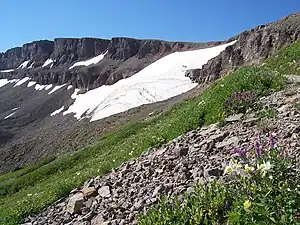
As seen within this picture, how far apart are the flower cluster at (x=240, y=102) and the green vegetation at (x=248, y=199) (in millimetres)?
4850

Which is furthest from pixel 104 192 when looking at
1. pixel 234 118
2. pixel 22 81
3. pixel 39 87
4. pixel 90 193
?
pixel 22 81

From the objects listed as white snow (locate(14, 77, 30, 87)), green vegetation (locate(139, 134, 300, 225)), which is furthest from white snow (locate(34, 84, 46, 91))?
green vegetation (locate(139, 134, 300, 225))

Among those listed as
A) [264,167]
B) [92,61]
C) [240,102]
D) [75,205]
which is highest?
[92,61]

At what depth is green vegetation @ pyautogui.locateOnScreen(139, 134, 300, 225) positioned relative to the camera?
475 cm

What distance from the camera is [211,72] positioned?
7069 cm

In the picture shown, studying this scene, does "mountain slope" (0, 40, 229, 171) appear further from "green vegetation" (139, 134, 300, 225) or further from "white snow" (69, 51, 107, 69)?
"green vegetation" (139, 134, 300, 225)

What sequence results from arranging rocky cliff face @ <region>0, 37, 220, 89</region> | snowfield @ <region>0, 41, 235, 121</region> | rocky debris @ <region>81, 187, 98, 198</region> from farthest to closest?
rocky cliff face @ <region>0, 37, 220, 89</region> → snowfield @ <region>0, 41, 235, 121</region> → rocky debris @ <region>81, 187, 98, 198</region>

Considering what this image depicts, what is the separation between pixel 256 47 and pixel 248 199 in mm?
58556

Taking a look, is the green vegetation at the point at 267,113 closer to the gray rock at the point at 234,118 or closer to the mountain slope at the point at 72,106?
the gray rock at the point at 234,118

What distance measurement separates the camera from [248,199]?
5266 millimetres

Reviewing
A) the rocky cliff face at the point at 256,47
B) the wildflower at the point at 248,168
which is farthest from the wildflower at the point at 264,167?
the rocky cliff face at the point at 256,47

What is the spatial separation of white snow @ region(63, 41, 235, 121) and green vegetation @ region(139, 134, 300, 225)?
70309mm

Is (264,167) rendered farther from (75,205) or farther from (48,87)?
(48,87)

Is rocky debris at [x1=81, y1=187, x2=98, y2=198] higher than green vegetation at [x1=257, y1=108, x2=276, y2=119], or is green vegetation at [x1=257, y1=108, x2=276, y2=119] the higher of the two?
green vegetation at [x1=257, y1=108, x2=276, y2=119]
